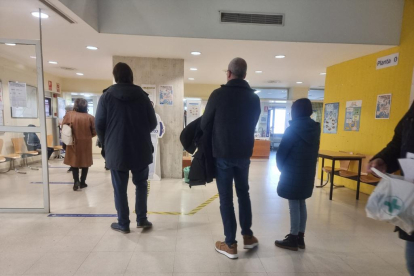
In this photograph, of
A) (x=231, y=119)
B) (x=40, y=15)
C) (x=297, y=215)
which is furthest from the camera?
(x=40, y=15)

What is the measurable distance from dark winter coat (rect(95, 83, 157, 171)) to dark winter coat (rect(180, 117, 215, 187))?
571 mm

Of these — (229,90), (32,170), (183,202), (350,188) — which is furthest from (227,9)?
(32,170)

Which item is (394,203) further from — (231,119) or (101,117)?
(101,117)

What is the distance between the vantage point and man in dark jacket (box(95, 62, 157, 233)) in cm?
232

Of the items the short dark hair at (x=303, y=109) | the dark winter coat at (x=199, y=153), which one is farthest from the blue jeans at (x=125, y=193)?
the short dark hair at (x=303, y=109)

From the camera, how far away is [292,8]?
346 cm

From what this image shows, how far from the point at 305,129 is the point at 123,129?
5.84 feet

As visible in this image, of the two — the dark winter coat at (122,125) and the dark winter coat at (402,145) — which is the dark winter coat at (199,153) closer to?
the dark winter coat at (122,125)

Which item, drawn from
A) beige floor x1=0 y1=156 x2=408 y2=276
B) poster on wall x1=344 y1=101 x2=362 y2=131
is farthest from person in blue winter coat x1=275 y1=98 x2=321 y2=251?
poster on wall x1=344 y1=101 x2=362 y2=131

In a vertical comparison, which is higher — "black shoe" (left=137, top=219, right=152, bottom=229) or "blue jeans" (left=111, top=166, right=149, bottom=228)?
"blue jeans" (left=111, top=166, right=149, bottom=228)

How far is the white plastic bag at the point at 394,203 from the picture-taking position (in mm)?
1079

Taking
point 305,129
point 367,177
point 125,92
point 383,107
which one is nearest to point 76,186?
point 125,92

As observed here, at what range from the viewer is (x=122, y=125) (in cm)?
231

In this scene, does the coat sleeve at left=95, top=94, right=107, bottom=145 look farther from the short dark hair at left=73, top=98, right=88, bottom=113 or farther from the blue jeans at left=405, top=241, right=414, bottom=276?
the blue jeans at left=405, top=241, right=414, bottom=276
